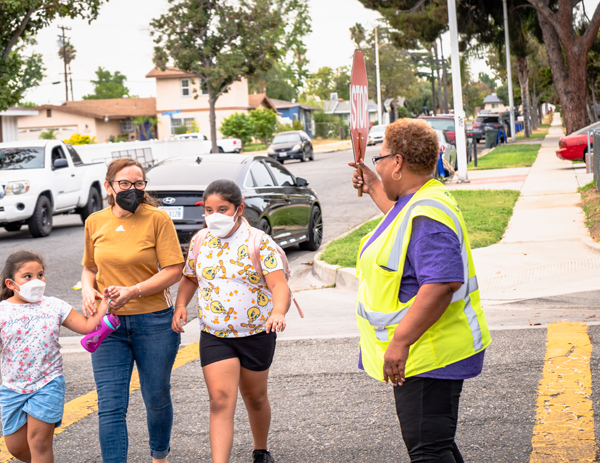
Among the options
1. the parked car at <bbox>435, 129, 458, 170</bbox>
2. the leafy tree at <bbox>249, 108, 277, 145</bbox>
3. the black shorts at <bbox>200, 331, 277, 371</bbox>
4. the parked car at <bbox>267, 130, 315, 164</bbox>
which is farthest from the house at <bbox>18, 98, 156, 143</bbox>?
the black shorts at <bbox>200, 331, 277, 371</bbox>

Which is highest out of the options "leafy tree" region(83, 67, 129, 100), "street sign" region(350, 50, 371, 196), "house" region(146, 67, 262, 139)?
"leafy tree" region(83, 67, 129, 100)

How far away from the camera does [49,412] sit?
356 centimetres

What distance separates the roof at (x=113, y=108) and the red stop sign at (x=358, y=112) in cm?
6061

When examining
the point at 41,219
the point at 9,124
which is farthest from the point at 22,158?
the point at 9,124

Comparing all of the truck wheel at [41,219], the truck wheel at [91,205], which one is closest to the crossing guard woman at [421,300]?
the truck wheel at [41,219]

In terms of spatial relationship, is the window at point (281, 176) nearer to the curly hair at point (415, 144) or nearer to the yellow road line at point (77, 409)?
the yellow road line at point (77, 409)

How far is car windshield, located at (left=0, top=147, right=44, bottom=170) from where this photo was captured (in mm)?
14891

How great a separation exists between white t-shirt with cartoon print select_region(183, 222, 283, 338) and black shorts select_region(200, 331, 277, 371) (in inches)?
1.4

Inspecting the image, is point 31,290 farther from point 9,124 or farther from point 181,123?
point 181,123

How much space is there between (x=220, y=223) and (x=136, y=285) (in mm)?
528

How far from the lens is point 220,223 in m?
3.79

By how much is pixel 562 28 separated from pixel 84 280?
92.9 feet

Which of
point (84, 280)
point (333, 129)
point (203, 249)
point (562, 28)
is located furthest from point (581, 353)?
point (333, 129)

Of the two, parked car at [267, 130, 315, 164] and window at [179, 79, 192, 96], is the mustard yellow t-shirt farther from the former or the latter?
window at [179, 79, 192, 96]
